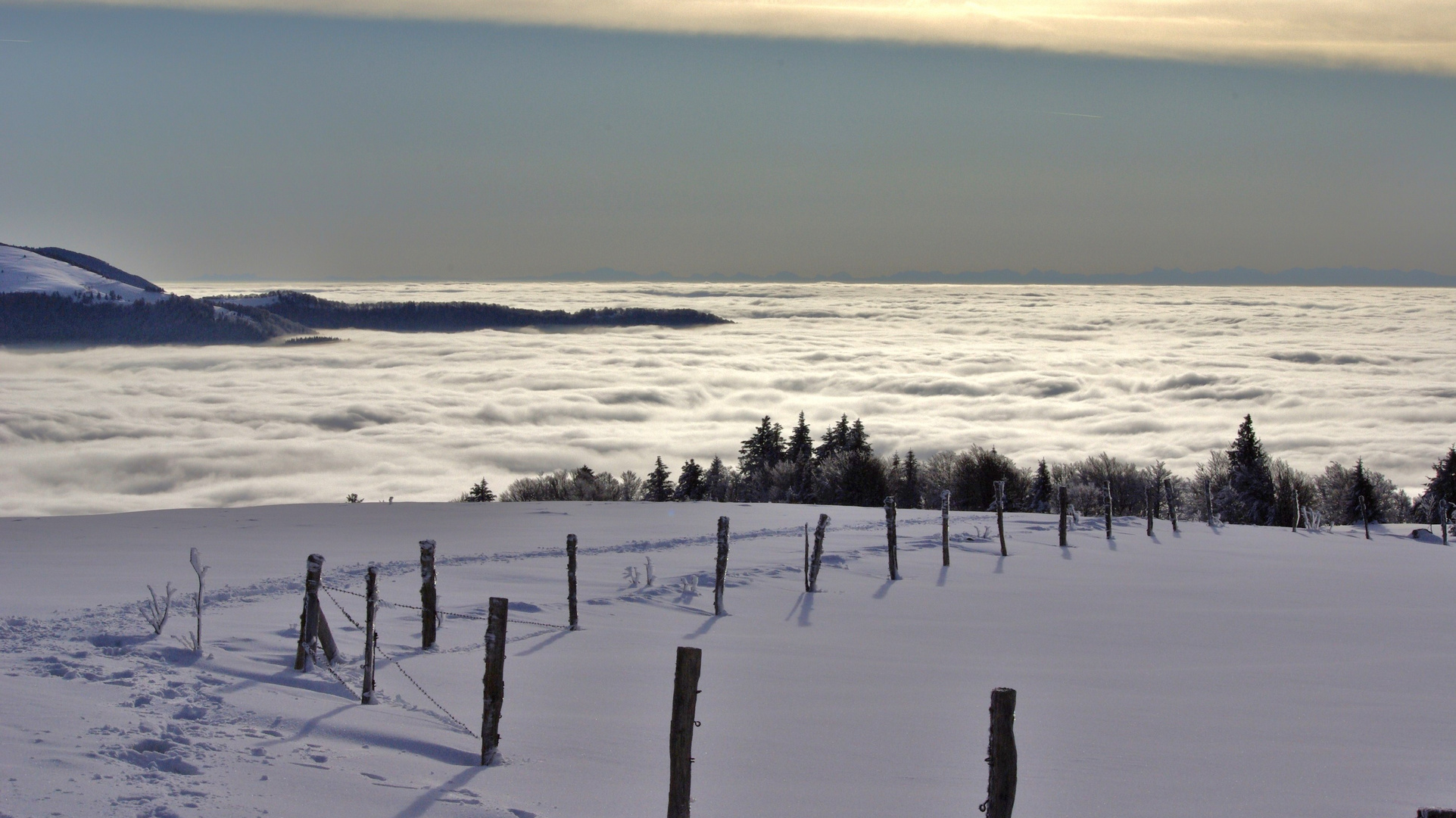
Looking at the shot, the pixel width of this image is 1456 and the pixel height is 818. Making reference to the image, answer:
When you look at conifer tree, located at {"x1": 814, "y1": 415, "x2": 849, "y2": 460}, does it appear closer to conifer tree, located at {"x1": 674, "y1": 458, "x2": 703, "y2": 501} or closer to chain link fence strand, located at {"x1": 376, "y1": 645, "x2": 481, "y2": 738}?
conifer tree, located at {"x1": 674, "y1": 458, "x2": 703, "y2": 501}

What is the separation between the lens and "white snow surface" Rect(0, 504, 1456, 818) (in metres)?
8.22

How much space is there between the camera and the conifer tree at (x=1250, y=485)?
2739 inches

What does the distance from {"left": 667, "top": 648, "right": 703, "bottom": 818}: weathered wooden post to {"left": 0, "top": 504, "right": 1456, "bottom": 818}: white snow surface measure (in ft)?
3.75

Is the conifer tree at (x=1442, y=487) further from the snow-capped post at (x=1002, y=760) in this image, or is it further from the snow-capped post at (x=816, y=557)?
the snow-capped post at (x=1002, y=760)

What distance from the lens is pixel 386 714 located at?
397 inches

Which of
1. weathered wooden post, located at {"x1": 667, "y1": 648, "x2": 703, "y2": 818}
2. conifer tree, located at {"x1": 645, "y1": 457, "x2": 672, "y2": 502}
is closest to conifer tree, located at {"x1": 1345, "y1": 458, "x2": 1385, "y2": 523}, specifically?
conifer tree, located at {"x1": 645, "y1": 457, "x2": 672, "y2": 502}

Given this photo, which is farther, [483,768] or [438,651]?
[438,651]

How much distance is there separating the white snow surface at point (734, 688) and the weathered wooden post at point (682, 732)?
1.14 metres

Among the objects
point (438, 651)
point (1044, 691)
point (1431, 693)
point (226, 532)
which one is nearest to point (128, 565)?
point (226, 532)

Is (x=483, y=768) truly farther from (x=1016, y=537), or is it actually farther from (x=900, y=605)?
(x=1016, y=537)

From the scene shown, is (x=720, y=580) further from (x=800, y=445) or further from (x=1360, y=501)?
(x=800, y=445)

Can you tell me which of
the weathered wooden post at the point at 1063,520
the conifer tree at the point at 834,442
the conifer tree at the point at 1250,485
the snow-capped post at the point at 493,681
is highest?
the conifer tree at the point at 834,442

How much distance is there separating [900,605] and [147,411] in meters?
201

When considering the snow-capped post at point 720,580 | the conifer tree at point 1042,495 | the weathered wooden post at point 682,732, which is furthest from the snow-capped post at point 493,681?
the conifer tree at point 1042,495
